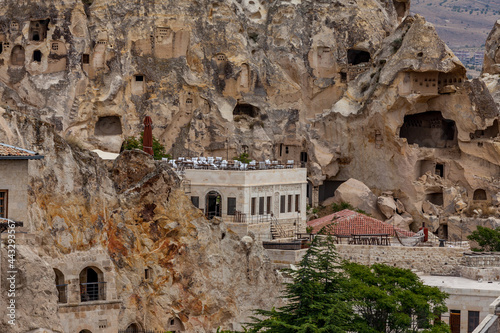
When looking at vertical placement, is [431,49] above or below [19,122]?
above

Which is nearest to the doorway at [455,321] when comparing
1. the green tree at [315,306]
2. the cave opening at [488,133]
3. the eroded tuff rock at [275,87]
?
the green tree at [315,306]

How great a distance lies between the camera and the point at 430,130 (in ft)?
258

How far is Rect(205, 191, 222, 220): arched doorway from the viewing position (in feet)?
188

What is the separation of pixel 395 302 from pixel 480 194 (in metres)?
33.1

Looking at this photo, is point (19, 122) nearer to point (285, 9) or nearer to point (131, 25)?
point (131, 25)

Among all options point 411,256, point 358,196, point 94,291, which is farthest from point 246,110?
point 94,291

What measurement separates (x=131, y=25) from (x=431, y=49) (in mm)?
18017

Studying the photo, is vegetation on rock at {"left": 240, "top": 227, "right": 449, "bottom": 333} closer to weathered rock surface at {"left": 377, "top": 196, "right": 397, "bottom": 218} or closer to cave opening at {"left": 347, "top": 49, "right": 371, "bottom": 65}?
weathered rock surface at {"left": 377, "top": 196, "right": 397, "bottom": 218}

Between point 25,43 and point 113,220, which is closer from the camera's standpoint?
point 113,220

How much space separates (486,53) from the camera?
8425cm

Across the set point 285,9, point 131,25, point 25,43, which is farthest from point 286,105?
point 25,43

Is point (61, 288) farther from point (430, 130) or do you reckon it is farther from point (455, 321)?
point (430, 130)

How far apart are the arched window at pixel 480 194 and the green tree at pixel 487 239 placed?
10.4 m

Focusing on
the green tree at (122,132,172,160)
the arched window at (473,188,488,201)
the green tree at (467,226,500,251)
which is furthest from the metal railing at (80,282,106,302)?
the arched window at (473,188,488,201)
